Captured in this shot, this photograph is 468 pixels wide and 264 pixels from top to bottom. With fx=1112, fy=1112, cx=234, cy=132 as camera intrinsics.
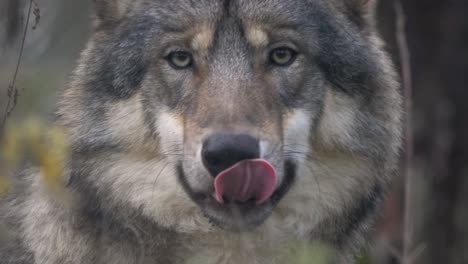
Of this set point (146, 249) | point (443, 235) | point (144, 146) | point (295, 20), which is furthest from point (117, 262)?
point (443, 235)

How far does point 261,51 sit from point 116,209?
101 cm

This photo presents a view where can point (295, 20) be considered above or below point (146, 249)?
above

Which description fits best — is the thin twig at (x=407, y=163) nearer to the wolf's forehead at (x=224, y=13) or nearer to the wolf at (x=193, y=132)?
the wolf at (x=193, y=132)

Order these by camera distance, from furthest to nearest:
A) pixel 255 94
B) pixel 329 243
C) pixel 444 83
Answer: pixel 444 83, pixel 329 243, pixel 255 94

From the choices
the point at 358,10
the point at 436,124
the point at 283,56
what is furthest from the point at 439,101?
the point at 283,56

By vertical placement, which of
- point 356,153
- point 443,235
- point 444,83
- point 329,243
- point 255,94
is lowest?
point 443,235

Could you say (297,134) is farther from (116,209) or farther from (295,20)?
(116,209)

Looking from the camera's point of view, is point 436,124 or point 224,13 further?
point 436,124

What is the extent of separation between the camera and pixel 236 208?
16.0ft

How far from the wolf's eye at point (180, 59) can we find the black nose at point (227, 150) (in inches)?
24.4

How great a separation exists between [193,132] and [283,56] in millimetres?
662

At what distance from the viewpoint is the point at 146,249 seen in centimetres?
516

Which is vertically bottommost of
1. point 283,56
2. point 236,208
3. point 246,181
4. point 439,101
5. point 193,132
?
point 439,101

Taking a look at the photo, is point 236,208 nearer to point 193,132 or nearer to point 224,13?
point 193,132
